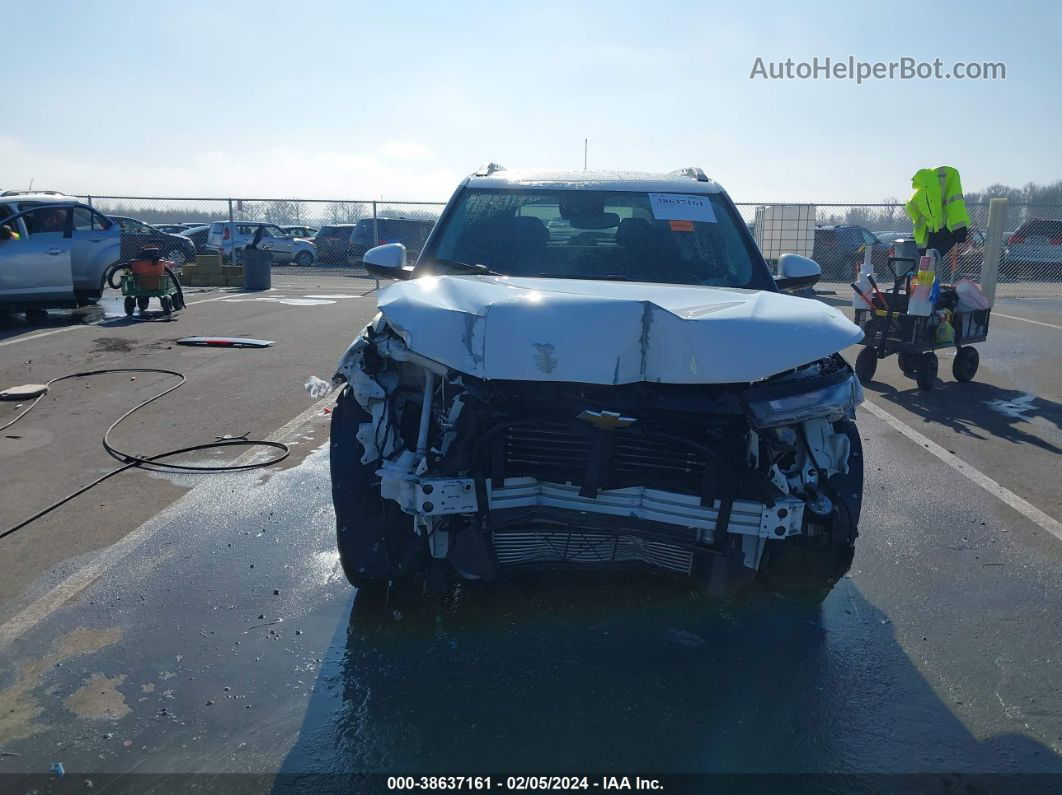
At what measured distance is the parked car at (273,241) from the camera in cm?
2747

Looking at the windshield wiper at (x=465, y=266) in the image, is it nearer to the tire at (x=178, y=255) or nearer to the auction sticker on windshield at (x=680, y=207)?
the auction sticker on windshield at (x=680, y=207)

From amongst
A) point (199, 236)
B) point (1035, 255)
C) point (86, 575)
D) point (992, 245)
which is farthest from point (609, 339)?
point (199, 236)

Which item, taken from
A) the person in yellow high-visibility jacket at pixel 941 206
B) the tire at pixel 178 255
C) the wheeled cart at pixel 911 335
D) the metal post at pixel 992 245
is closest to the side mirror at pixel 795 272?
the wheeled cart at pixel 911 335

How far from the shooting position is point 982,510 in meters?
5.35

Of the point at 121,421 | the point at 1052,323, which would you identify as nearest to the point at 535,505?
the point at 121,421

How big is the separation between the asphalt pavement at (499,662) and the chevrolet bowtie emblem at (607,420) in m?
1.04

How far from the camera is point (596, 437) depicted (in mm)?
3107

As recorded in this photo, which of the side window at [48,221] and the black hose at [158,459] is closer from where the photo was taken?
the black hose at [158,459]

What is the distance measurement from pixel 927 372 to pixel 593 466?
22.5ft

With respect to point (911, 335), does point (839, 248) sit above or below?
above

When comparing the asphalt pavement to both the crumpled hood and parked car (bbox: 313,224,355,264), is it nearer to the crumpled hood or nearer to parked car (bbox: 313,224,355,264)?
the crumpled hood

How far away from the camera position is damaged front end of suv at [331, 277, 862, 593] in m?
3.10

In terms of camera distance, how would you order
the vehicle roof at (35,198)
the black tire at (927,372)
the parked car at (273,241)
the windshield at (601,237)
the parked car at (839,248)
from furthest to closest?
the parked car at (273,241)
the parked car at (839,248)
the vehicle roof at (35,198)
the black tire at (927,372)
the windshield at (601,237)

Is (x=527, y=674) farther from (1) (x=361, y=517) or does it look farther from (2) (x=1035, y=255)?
(2) (x=1035, y=255)
